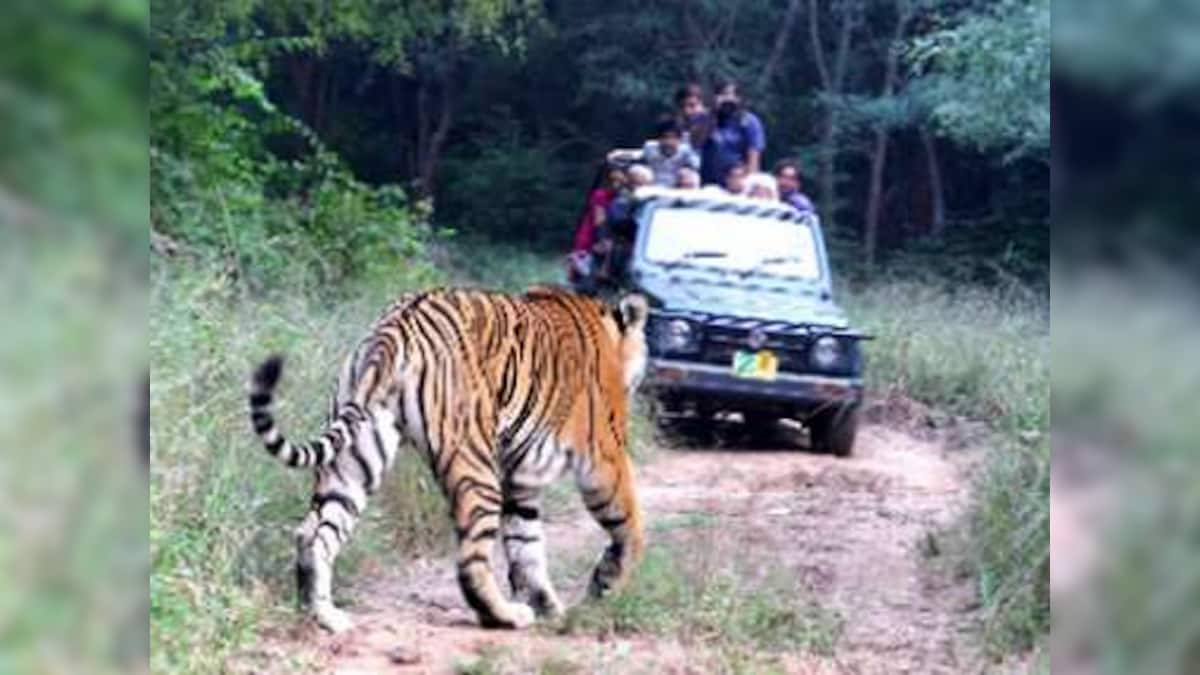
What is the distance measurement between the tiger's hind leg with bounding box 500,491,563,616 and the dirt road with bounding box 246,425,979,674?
59 millimetres

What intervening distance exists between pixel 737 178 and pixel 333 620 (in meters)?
0.83

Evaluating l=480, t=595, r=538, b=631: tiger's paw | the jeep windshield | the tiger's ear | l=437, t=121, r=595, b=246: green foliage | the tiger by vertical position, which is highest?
l=437, t=121, r=595, b=246: green foliage

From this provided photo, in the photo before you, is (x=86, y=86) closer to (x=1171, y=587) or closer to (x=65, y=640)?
(x=65, y=640)

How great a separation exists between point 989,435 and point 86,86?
1.34m

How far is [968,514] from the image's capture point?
8.32ft

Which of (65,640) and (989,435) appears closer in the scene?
(65,640)

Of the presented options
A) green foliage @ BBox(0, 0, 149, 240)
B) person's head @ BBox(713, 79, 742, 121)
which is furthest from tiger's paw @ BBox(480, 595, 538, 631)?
green foliage @ BBox(0, 0, 149, 240)

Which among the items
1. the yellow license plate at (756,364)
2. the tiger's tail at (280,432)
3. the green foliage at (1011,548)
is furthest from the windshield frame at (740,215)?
the tiger's tail at (280,432)

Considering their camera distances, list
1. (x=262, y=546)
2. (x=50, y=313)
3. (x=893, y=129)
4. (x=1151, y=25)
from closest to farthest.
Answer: (x=50, y=313) < (x=1151, y=25) < (x=893, y=129) < (x=262, y=546)

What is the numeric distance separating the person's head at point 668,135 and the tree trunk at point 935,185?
12.7 inches

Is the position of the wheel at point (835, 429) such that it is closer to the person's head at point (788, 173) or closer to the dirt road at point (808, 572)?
the dirt road at point (808, 572)

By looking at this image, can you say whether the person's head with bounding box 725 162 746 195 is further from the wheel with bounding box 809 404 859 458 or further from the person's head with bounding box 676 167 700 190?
Answer: the wheel with bounding box 809 404 859 458

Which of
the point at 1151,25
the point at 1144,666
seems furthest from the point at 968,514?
the point at 1151,25

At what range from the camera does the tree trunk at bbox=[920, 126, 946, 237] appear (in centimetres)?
244
